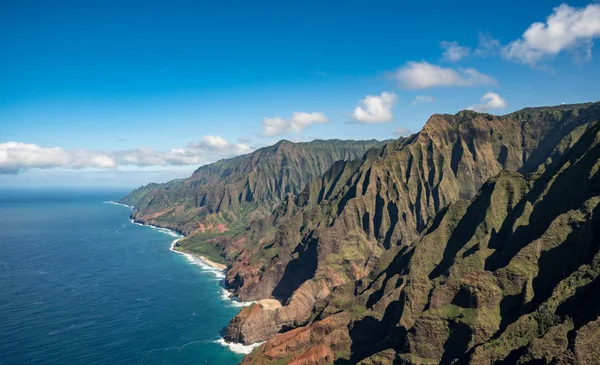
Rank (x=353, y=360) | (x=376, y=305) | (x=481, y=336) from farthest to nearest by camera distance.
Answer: (x=376, y=305) → (x=353, y=360) → (x=481, y=336)

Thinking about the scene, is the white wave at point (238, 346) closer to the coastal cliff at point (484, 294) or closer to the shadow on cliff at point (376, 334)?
the coastal cliff at point (484, 294)

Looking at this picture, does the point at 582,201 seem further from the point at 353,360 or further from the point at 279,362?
the point at 279,362

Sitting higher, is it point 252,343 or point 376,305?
point 376,305

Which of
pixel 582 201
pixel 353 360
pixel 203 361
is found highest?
pixel 582 201

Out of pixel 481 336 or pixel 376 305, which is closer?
pixel 481 336

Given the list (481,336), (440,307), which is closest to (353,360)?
(440,307)

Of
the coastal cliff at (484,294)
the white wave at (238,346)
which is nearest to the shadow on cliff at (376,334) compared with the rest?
the coastal cliff at (484,294)

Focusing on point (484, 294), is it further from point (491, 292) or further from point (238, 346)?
point (238, 346)

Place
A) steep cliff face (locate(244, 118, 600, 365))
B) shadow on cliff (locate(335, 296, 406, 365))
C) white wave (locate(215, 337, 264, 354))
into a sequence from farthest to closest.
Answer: white wave (locate(215, 337, 264, 354)) < shadow on cliff (locate(335, 296, 406, 365)) < steep cliff face (locate(244, 118, 600, 365))

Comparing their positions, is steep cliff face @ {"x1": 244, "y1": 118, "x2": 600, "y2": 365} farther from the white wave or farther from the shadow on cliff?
the white wave

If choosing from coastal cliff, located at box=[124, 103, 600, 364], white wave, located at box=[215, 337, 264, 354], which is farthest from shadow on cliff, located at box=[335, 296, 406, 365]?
white wave, located at box=[215, 337, 264, 354]
